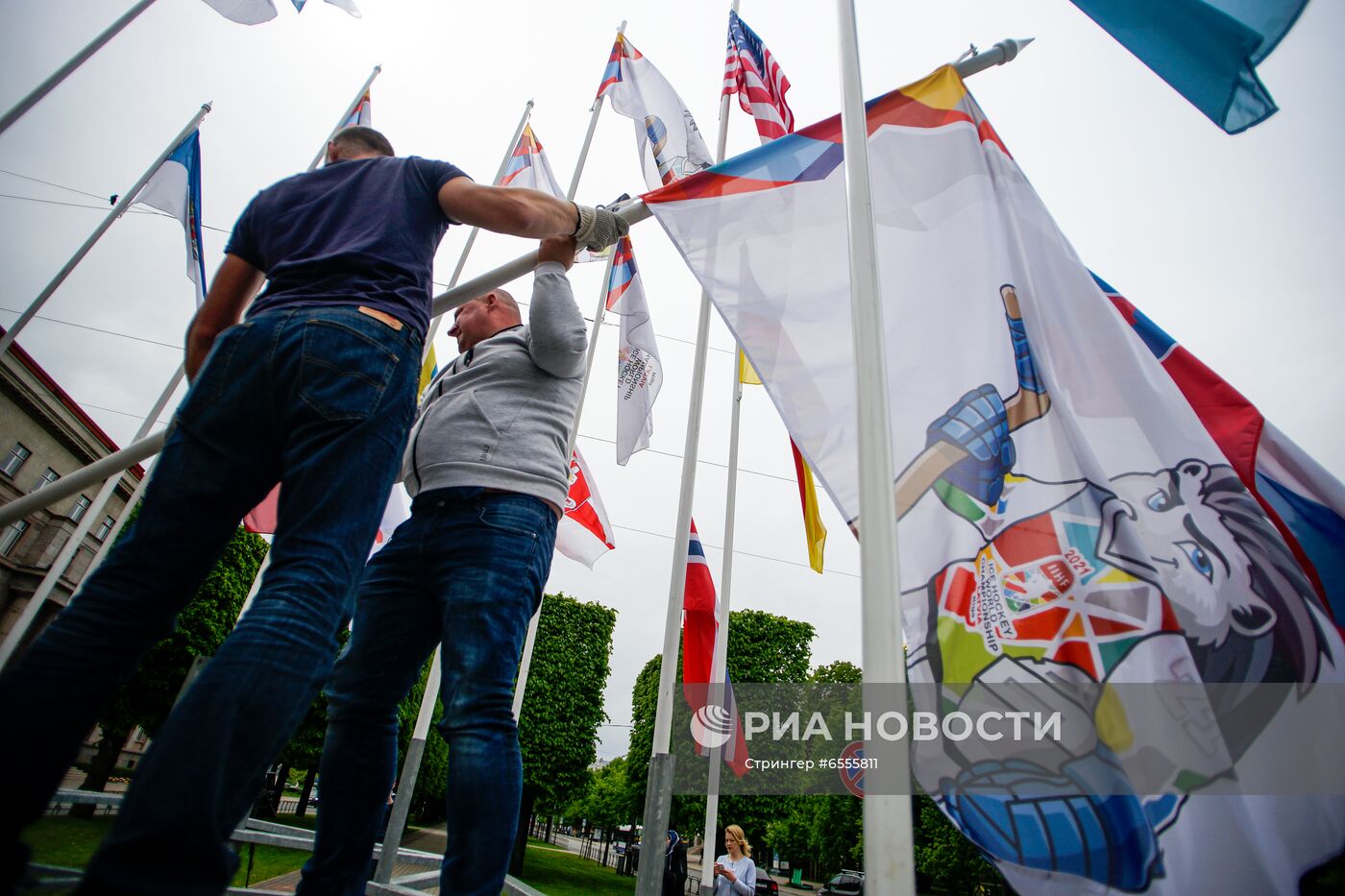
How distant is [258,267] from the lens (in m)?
1.75

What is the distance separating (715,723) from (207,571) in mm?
8355

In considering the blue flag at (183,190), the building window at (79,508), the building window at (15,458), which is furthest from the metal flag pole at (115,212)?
the building window at (79,508)

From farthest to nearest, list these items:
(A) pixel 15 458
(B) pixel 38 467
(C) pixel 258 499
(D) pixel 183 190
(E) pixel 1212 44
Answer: (B) pixel 38 467
(A) pixel 15 458
(D) pixel 183 190
(E) pixel 1212 44
(C) pixel 258 499

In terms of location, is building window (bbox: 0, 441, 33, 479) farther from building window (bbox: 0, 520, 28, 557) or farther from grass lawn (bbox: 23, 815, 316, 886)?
grass lawn (bbox: 23, 815, 316, 886)

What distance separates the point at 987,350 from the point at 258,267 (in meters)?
2.28

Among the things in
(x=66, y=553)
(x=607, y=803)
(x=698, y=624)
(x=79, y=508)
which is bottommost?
(x=698, y=624)

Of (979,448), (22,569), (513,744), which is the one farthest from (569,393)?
→ (22,569)

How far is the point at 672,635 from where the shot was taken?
18.8ft

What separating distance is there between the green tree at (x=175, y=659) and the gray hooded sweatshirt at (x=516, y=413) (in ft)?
62.7

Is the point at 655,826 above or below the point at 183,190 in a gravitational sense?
below

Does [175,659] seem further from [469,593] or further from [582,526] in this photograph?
[469,593]

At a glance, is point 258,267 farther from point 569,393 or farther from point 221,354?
point 569,393

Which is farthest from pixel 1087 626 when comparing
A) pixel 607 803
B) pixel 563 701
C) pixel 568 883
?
pixel 607 803

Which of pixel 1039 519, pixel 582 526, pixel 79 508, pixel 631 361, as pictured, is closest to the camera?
pixel 1039 519
